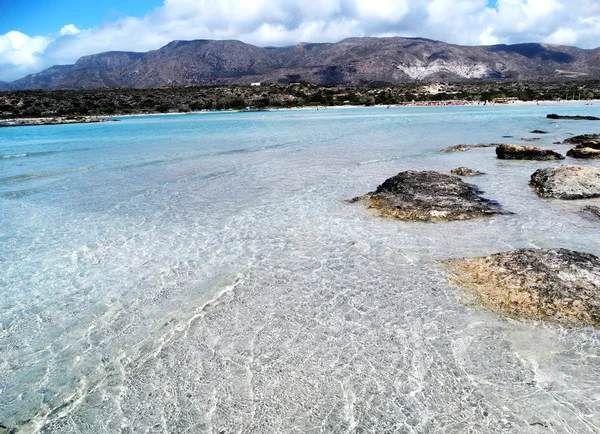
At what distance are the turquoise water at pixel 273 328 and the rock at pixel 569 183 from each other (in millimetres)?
774

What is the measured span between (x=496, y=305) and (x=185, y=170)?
47.3ft

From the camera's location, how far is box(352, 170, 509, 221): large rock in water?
9430mm

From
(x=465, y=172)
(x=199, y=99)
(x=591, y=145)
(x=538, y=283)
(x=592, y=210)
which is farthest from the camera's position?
(x=199, y=99)

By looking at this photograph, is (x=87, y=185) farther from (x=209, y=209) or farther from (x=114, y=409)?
(x=114, y=409)

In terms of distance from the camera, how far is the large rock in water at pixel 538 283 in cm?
522

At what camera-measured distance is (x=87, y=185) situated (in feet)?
48.5

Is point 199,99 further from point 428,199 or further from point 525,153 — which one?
point 428,199

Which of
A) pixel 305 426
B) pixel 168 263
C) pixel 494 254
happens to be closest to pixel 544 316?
pixel 494 254

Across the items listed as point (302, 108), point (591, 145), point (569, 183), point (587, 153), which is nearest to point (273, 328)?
point (569, 183)

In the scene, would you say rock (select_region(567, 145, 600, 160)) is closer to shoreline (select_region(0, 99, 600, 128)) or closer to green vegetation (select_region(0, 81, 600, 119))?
shoreline (select_region(0, 99, 600, 128))

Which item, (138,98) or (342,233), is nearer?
(342,233)

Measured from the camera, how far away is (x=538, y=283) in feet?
18.7

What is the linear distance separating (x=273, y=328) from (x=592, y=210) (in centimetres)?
862

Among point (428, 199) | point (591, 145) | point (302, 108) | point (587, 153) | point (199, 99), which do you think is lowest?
point (587, 153)
